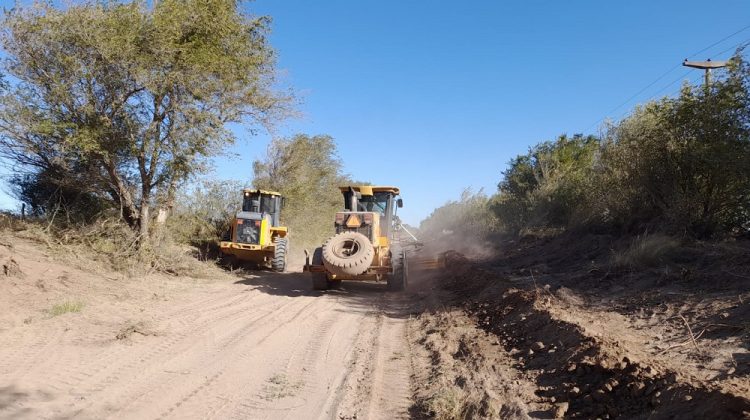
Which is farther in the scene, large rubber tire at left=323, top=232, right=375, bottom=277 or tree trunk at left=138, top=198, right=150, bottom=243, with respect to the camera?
tree trunk at left=138, top=198, right=150, bottom=243

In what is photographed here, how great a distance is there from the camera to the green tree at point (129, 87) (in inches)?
424

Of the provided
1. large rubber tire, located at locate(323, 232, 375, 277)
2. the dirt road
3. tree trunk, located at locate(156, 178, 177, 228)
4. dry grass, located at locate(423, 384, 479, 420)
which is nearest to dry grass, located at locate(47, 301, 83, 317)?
the dirt road

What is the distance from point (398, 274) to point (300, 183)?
1495 cm

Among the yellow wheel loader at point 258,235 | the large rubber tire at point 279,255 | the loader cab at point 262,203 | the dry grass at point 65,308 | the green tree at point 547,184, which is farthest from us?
the green tree at point 547,184

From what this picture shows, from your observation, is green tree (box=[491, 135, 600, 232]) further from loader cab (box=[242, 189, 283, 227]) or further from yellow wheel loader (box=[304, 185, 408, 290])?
loader cab (box=[242, 189, 283, 227])

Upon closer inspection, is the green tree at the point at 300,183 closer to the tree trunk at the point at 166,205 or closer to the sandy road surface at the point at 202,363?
the tree trunk at the point at 166,205

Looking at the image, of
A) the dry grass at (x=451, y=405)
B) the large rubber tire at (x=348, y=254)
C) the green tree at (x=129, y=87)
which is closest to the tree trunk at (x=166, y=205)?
the green tree at (x=129, y=87)

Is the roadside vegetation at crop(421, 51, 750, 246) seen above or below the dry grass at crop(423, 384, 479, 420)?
above

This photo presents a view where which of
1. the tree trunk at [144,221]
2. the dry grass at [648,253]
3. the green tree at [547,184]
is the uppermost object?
the green tree at [547,184]

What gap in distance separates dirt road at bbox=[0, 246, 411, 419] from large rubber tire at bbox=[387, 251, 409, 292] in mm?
2549

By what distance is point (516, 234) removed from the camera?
25.3 meters

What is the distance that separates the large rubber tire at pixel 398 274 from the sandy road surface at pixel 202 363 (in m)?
2.91

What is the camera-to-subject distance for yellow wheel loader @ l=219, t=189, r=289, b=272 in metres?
15.5

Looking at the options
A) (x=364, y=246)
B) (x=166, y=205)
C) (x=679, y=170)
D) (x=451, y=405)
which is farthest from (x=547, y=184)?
(x=451, y=405)
